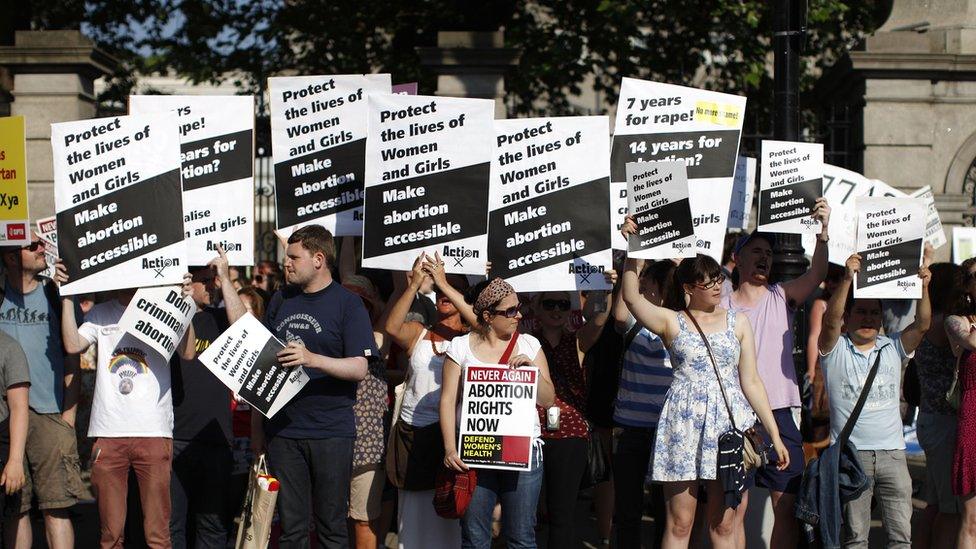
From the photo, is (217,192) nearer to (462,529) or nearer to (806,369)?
(462,529)

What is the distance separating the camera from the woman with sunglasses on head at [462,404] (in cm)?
677

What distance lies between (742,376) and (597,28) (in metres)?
11.3

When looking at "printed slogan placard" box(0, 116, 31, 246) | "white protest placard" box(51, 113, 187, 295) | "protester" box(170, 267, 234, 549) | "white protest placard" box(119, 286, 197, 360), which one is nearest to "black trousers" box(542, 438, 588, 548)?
"protester" box(170, 267, 234, 549)

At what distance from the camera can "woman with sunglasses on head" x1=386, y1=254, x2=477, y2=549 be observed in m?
7.10

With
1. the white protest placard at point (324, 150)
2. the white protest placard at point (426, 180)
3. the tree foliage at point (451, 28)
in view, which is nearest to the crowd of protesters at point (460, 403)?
the white protest placard at point (426, 180)

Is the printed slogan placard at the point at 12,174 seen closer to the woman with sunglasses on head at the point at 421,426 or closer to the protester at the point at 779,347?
the woman with sunglasses on head at the point at 421,426

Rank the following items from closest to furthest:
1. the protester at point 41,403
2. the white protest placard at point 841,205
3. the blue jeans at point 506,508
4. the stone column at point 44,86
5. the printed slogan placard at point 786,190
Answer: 1. the blue jeans at point 506,508
2. the protester at point 41,403
3. the printed slogan placard at point 786,190
4. the white protest placard at point 841,205
5. the stone column at point 44,86

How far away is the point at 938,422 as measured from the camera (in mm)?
7449

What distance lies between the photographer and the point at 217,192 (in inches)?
297

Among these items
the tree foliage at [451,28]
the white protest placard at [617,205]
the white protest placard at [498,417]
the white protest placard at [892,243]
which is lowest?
the white protest placard at [498,417]

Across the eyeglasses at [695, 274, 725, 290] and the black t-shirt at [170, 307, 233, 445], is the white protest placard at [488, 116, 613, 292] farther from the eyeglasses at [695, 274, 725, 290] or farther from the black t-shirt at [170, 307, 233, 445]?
the black t-shirt at [170, 307, 233, 445]

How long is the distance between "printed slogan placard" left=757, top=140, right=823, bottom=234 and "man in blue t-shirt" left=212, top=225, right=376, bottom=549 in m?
2.70

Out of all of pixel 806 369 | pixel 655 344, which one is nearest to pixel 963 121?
pixel 806 369

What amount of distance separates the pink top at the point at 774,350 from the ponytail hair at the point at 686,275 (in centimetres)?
37
